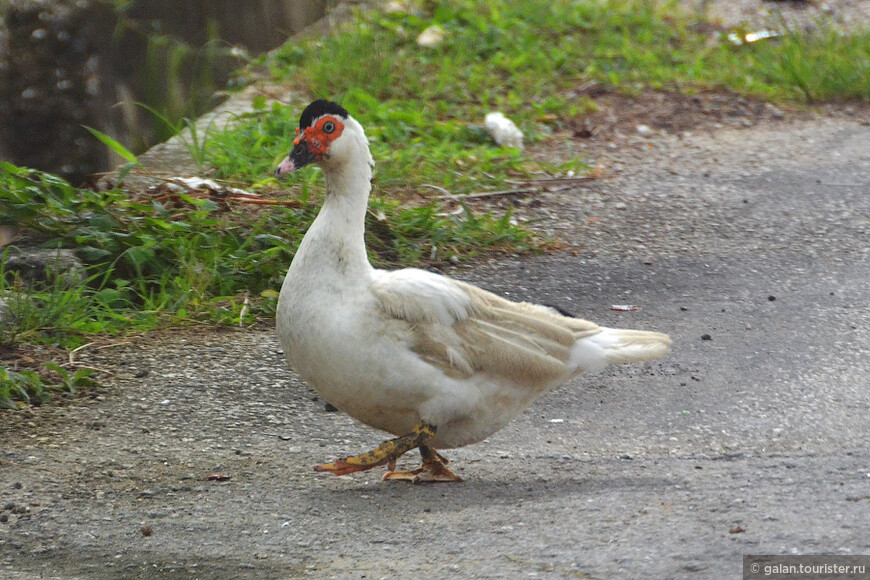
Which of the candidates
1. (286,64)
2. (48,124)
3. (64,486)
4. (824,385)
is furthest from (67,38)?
(824,385)

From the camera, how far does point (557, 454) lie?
145 inches

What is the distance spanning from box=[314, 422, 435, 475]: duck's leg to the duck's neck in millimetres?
535

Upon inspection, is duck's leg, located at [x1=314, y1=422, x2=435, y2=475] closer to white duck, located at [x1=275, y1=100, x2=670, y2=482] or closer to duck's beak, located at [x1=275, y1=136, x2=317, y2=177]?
white duck, located at [x1=275, y1=100, x2=670, y2=482]

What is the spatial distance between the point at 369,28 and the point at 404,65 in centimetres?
80

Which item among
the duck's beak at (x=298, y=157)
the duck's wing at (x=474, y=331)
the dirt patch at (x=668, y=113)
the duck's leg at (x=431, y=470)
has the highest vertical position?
the duck's beak at (x=298, y=157)

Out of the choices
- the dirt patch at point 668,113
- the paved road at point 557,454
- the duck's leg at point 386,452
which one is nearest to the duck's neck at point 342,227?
the duck's leg at point 386,452

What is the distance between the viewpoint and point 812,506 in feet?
9.61

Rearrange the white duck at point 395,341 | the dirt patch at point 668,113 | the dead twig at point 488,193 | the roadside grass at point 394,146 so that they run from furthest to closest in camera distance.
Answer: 1. the dirt patch at point 668,113
2. the dead twig at point 488,193
3. the roadside grass at point 394,146
4. the white duck at point 395,341

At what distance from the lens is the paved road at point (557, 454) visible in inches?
112

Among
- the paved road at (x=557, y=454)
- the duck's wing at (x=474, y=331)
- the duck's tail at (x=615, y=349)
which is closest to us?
the paved road at (x=557, y=454)

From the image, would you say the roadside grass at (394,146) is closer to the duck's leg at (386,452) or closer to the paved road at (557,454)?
the paved road at (557,454)

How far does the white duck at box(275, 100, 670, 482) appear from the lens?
326 centimetres

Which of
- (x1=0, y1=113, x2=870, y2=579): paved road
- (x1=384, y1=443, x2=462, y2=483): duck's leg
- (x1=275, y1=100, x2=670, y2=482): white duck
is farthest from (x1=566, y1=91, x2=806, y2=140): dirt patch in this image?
(x1=384, y1=443, x2=462, y2=483): duck's leg

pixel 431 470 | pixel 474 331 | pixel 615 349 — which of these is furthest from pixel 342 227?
pixel 615 349
